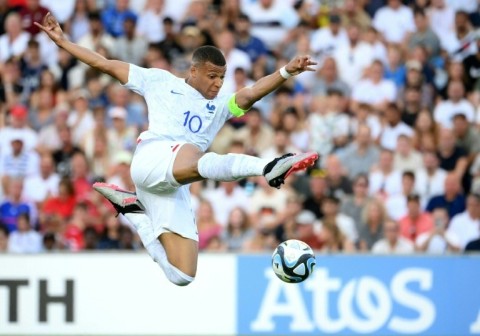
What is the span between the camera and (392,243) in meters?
16.8

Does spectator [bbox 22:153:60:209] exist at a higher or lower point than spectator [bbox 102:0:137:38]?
lower

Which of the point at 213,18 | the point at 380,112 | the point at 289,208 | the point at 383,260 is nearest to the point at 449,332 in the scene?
the point at 383,260

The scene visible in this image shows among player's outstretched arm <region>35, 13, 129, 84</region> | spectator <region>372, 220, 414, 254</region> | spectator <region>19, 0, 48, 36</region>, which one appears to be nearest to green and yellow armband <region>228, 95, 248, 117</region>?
player's outstretched arm <region>35, 13, 129, 84</region>

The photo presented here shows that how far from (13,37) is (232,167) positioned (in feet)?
33.3

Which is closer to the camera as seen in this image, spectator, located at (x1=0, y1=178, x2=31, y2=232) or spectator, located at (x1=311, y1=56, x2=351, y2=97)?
spectator, located at (x1=0, y1=178, x2=31, y2=232)

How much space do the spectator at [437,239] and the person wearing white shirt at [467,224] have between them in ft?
0.31

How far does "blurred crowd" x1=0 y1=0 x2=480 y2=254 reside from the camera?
1725 cm

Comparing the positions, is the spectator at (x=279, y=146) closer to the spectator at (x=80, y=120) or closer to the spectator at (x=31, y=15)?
the spectator at (x=80, y=120)

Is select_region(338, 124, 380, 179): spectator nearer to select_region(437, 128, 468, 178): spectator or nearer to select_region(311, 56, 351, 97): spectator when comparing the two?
select_region(437, 128, 468, 178): spectator

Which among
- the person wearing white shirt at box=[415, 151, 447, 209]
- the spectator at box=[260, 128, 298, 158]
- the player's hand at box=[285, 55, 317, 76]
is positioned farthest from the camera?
the spectator at box=[260, 128, 298, 158]

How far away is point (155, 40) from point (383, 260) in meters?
5.94

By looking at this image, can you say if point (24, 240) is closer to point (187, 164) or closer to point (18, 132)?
point (18, 132)

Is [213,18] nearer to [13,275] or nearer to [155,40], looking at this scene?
[155,40]

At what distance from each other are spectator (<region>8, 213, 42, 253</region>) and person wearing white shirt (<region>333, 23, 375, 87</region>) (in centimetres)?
517
